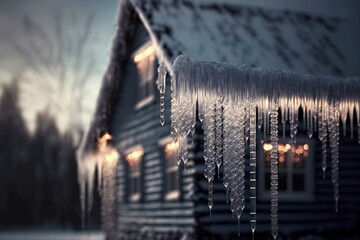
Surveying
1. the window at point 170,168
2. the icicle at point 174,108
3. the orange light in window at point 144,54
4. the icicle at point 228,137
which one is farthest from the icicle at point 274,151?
the orange light in window at point 144,54

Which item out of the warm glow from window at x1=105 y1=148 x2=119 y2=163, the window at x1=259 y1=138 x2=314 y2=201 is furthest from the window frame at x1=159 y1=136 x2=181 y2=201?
the warm glow from window at x1=105 y1=148 x2=119 y2=163

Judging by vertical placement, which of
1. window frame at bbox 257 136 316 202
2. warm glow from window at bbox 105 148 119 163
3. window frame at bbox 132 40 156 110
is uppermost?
window frame at bbox 132 40 156 110

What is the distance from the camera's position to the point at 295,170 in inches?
566

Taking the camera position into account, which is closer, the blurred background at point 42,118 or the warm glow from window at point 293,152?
the warm glow from window at point 293,152

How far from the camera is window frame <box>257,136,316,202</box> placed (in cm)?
1384

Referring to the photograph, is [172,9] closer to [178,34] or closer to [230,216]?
[178,34]

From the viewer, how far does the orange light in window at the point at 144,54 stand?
53.2ft

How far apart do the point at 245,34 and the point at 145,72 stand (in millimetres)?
3145

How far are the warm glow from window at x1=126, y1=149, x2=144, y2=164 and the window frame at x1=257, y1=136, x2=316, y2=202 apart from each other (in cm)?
428

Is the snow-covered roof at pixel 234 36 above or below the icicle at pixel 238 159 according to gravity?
above

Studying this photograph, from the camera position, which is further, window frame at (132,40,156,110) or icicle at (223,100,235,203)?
window frame at (132,40,156,110)

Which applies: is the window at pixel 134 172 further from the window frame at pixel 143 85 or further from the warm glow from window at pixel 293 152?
the warm glow from window at pixel 293 152

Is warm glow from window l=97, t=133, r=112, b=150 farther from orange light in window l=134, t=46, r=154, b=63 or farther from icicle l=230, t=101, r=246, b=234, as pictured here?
icicle l=230, t=101, r=246, b=234

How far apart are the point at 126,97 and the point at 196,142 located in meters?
5.83
